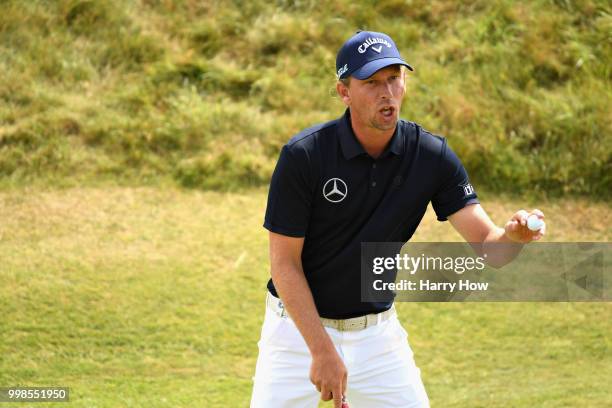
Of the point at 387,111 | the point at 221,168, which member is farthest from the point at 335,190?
the point at 221,168

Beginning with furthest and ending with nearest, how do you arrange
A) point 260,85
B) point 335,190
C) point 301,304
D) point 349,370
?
1. point 260,85
2. point 349,370
3. point 335,190
4. point 301,304

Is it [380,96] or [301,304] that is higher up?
[380,96]

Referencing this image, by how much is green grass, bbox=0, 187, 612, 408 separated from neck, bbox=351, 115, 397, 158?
3337mm

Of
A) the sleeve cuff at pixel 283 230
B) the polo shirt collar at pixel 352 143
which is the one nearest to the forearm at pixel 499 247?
the polo shirt collar at pixel 352 143

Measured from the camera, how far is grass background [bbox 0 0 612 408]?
8.15 meters

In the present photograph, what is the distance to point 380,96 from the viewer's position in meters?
4.52

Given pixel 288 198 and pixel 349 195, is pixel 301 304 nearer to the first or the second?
pixel 288 198

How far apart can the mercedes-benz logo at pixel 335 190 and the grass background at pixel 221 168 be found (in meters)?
3.36

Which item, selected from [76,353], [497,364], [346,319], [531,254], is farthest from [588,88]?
[346,319]

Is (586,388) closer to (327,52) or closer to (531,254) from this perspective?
(531,254)

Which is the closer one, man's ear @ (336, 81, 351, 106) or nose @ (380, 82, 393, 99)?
nose @ (380, 82, 393, 99)

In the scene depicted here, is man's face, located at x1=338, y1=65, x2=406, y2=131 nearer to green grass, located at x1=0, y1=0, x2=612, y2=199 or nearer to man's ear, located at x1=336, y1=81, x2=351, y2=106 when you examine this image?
man's ear, located at x1=336, y1=81, x2=351, y2=106

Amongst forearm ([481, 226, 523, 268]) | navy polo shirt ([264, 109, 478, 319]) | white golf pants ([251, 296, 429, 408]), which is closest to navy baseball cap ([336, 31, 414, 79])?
navy polo shirt ([264, 109, 478, 319])

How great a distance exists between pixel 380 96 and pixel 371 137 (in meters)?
0.25
